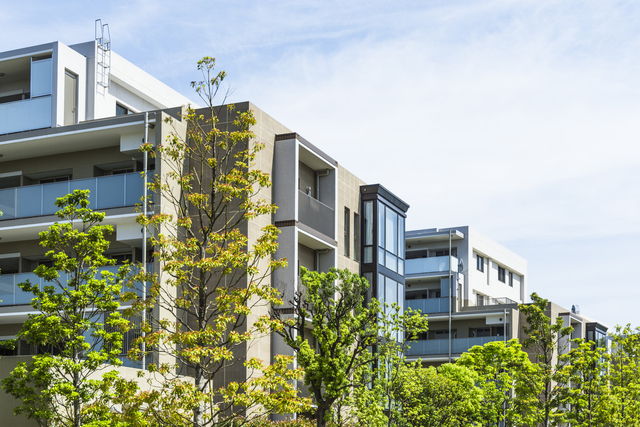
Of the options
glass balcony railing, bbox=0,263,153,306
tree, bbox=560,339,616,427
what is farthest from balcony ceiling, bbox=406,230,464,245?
glass balcony railing, bbox=0,263,153,306

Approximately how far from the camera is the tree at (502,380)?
3344 cm

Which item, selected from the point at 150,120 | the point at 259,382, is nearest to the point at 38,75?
the point at 150,120

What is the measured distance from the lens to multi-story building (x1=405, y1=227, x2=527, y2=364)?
177 feet

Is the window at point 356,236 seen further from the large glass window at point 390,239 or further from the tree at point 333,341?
the tree at point 333,341

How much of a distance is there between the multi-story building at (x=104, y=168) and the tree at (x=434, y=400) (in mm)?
5087

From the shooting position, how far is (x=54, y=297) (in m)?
18.8

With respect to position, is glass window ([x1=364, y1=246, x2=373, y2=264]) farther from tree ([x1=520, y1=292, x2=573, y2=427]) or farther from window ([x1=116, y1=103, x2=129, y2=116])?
window ([x1=116, y1=103, x2=129, y2=116])

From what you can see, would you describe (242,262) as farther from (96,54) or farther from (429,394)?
(96,54)

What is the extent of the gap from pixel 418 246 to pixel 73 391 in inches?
1752

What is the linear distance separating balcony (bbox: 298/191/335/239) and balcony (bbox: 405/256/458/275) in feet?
79.7

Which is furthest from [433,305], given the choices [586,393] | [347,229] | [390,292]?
[347,229]

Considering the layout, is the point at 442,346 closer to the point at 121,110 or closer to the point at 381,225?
the point at 381,225

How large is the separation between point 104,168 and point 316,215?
8.34m

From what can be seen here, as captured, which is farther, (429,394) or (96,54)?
(96,54)
